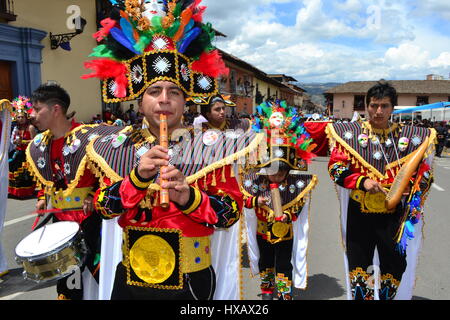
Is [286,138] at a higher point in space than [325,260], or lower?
higher

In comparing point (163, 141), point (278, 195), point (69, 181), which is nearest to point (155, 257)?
point (163, 141)

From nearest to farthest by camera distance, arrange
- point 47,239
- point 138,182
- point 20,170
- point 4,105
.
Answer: point 138,182 → point 47,239 → point 4,105 → point 20,170

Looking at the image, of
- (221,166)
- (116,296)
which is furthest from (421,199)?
(116,296)

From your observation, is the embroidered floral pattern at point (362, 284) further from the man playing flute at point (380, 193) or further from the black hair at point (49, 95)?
the black hair at point (49, 95)

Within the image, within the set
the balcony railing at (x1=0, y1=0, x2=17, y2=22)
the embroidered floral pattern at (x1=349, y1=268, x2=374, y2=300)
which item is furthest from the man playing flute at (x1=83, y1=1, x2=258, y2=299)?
the balcony railing at (x1=0, y1=0, x2=17, y2=22)

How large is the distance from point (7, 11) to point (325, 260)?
1258 cm

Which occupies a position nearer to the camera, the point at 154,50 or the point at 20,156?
the point at 154,50

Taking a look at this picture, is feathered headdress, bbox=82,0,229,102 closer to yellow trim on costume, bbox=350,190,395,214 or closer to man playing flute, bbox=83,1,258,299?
man playing flute, bbox=83,1,258,299

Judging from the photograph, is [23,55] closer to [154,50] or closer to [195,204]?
[154,50]

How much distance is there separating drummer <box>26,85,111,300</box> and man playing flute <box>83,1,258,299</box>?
3.39 feet

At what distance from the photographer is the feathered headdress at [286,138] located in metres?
3.68

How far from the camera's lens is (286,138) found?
12.2 feet

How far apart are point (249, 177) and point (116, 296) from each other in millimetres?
2217
